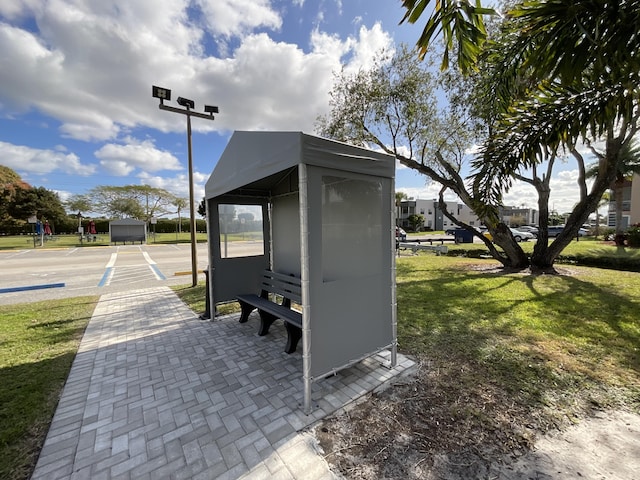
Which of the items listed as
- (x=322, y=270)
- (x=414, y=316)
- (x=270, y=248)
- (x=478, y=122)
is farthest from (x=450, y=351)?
(x=478, y=122)

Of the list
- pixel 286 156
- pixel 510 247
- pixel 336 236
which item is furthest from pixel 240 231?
pixel 510 247

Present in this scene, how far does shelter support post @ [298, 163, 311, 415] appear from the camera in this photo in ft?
8.25

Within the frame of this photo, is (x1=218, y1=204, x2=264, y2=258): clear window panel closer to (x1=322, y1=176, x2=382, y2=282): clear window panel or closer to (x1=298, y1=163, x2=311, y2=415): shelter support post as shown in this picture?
(x1=322, y1=176, x2=382, y2=282): clear window panel

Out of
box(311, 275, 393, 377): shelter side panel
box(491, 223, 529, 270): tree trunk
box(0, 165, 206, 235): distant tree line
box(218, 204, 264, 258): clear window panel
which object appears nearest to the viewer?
box(311, 275, 393, 377): shelter side panel

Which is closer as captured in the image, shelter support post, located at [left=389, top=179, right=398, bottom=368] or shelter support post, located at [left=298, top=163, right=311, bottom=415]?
shelter support post, located at [left=298, top=163, right=311, bottom=415]

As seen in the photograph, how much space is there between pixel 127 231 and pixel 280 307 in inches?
1072

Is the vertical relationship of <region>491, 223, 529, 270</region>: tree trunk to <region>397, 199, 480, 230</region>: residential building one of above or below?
below

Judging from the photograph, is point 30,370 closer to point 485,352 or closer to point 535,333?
point 485,352

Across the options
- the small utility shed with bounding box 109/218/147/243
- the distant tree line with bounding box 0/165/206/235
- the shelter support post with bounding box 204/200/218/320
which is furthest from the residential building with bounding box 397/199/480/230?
the shelter support post with bounding box 204/200/218/320

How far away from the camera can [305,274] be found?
2590 millimetres

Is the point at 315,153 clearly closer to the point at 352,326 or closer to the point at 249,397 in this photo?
the point at 352,326

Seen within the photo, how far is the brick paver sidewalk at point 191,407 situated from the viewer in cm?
210

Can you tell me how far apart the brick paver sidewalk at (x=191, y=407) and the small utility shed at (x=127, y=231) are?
2491 centimetres

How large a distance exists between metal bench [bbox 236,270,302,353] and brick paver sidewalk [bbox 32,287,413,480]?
239 mm
